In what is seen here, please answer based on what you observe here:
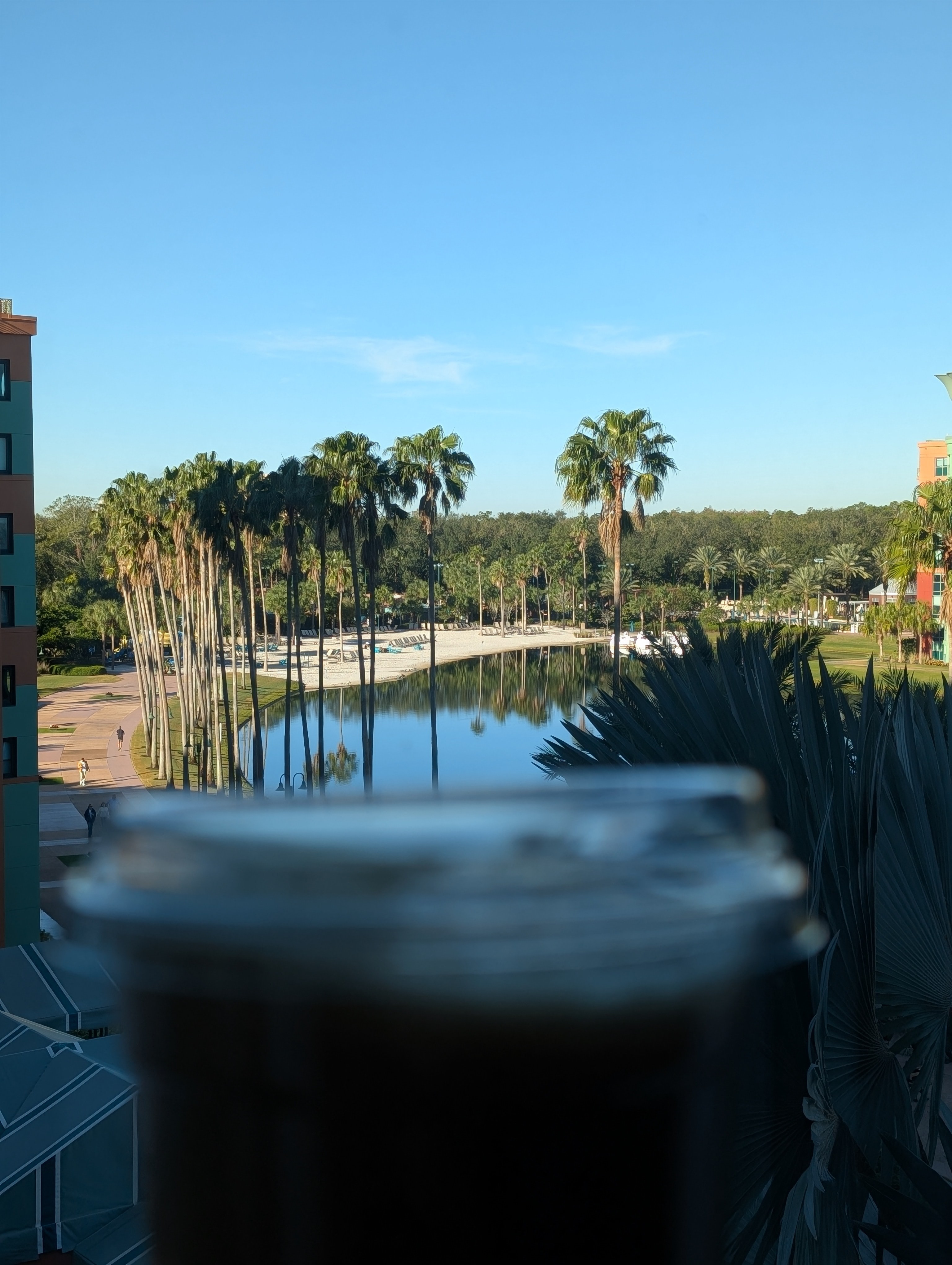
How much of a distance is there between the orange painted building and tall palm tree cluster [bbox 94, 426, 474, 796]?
2739cm

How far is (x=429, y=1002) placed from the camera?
0.60m

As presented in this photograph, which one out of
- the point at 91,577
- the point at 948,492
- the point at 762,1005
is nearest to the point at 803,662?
the point at 762,1005

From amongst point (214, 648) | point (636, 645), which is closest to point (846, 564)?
point (636, 645)

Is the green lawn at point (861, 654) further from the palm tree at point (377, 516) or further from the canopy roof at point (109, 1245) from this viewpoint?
the canopy roof at point (109, 1245)

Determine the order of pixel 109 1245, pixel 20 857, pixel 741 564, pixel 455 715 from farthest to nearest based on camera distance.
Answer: pixel 741 564, pixel 455 715, pixel 20 857, pixel 109 1245

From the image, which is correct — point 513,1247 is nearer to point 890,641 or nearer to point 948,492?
point 948,492

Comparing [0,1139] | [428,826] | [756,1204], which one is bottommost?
[0,1139]

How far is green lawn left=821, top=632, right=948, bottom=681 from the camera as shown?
156ft

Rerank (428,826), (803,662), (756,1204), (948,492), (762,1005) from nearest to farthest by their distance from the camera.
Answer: (428,826), (762,1005), (756,1204), (803,662), (948,492)

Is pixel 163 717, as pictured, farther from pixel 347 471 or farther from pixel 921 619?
pixel 921 619

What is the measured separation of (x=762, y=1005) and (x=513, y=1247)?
236 mm

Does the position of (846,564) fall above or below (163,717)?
above

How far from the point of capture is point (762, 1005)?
2.47 ft

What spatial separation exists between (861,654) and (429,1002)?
230 feet
